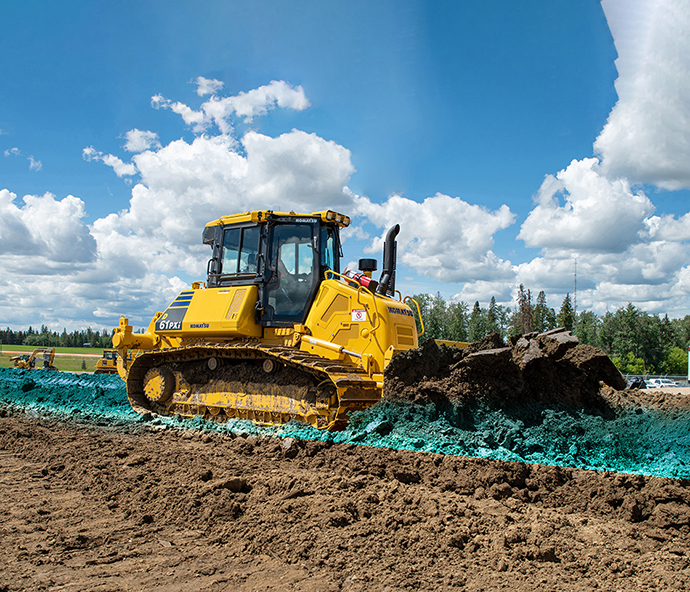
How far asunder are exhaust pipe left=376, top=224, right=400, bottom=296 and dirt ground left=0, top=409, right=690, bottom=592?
359 centimetres

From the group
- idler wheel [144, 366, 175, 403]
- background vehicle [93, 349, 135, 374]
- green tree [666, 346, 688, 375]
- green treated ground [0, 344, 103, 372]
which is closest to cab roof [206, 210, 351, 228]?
idler wheel [144, 366, 175, 403]

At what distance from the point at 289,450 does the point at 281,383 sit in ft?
6.32

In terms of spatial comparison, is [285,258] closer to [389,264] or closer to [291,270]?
[291,270]

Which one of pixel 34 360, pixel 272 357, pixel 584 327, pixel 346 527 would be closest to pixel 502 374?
pixel 346 527

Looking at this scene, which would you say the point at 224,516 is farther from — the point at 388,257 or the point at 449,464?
the point at 388,257

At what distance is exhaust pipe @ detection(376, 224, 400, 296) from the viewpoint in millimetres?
8922

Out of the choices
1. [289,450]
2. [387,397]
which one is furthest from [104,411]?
[387,397]

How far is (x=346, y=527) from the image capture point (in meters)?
4.49

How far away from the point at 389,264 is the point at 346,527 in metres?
5.48

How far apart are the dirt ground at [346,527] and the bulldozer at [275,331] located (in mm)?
1892

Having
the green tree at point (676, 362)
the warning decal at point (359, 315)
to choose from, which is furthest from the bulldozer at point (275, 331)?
the green tree at point (676, 362)

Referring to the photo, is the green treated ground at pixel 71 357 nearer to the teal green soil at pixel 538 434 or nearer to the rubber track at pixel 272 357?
the rubber track at pixel 272 357

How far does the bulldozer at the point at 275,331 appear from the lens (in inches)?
327

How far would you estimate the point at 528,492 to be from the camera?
508cm
